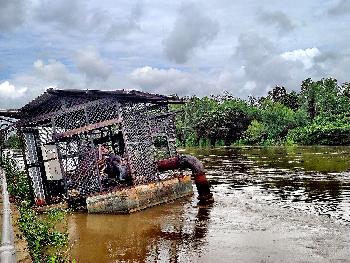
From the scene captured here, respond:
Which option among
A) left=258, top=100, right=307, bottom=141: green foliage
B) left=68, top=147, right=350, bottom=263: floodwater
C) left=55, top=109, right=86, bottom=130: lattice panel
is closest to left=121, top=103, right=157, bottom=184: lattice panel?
left=68, top=147, right=350, bottom=263: floodwater

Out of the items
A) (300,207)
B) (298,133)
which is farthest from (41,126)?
(298,133)

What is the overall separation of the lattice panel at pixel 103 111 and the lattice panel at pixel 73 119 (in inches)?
11.2

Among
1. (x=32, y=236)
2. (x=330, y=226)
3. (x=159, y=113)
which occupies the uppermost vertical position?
(x=159, y=113)

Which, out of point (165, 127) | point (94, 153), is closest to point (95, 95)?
point (94, 153)

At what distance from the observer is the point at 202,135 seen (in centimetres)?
6750

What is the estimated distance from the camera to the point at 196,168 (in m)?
16.5

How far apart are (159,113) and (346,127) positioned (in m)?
36.8

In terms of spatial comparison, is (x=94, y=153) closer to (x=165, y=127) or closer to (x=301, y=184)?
(x=165, y=127)

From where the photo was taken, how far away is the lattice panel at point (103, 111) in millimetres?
14930

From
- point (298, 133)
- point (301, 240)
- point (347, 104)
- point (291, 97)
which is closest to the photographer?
point (301, 240)

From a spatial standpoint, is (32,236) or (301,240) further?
(301,240)

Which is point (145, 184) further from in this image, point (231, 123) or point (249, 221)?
point (231, 123)

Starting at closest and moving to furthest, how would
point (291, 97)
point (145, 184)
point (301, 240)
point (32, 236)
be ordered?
point (32, 236) < point (301, 240) < point (145, 184) < point (291, 97)

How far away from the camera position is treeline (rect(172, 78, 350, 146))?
60.8 m
